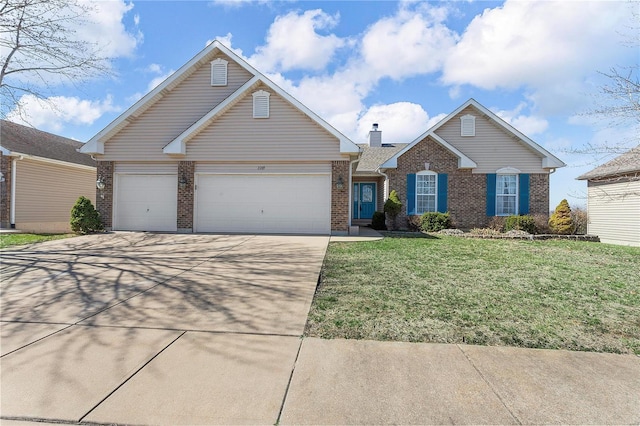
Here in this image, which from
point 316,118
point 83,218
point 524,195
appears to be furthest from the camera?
point 524,195

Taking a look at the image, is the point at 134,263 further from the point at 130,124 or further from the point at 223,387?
the point at 130,124

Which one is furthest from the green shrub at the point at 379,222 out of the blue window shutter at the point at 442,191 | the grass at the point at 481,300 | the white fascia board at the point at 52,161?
the white fascia board at the point at 52,161

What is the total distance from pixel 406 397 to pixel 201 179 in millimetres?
11326

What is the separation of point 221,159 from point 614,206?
16334 millimetres

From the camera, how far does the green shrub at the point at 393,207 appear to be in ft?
47.5

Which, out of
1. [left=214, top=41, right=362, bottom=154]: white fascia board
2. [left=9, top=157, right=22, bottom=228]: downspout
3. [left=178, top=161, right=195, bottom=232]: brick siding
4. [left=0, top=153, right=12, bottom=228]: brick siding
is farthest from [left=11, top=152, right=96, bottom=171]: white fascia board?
[left=214, top=41, right=362, bottom=154]: white fascia board

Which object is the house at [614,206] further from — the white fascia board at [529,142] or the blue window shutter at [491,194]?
the blue window shutter at [491,194]

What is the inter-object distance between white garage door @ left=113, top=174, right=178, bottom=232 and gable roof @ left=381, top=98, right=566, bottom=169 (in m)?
8.89

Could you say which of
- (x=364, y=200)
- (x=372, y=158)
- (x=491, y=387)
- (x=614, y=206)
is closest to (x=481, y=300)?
(x=491, y=387)

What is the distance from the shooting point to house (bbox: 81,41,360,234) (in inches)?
461

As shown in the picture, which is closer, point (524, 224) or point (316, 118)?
point (316, 118)

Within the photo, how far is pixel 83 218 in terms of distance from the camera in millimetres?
11609

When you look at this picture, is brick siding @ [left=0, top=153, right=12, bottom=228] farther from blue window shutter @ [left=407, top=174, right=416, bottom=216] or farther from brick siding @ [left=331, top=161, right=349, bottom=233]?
blue window shutter @ [left=407, top=174, right=416, bottom=216]

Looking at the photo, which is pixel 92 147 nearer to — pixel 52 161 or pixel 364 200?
pixel 52 161
